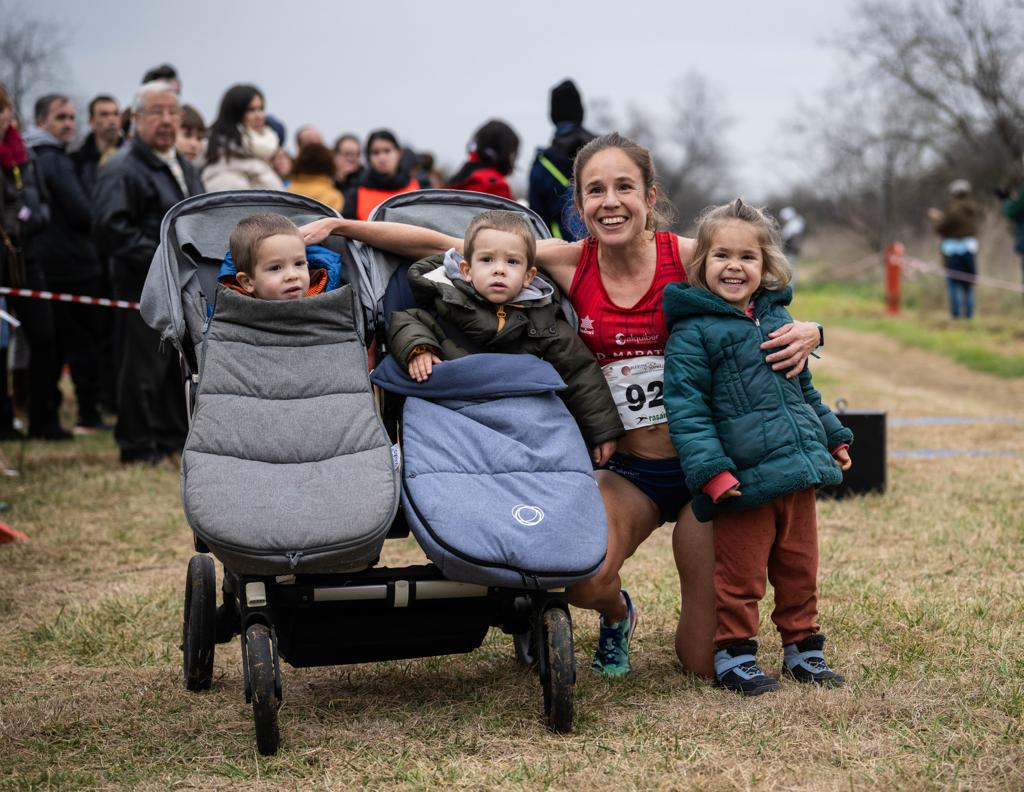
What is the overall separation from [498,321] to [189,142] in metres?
5.11

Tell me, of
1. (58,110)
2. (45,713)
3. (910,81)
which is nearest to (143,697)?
(45,713)

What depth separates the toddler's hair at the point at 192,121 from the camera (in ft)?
26.3

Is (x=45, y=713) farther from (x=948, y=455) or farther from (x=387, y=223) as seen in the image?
(x=948, y=455)

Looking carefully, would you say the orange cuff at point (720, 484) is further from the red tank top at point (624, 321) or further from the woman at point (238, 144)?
the woman at point (238, 144)

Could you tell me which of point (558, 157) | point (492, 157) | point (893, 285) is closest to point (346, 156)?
point (492, 157)

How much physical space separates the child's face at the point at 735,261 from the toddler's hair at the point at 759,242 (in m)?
0.02

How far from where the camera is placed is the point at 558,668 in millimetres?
3176

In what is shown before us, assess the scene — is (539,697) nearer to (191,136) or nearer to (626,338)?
(626,338)

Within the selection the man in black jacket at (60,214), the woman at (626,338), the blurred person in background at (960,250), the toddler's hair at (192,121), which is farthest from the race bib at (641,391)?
the blurred person in background at (960,250)

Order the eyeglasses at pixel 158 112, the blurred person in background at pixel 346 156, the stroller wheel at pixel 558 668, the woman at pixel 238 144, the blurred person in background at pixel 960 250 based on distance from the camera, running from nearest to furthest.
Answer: the stroller wheel at pixel 558 668 → the eyeglasses at pixel 158 112 → the woman at pixel 238 144 → the blurred person in background at pixel 346 156 → the blurred person in background at pixel 960 250

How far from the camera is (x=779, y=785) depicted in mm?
2861

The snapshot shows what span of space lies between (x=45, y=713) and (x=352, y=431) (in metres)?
1.25

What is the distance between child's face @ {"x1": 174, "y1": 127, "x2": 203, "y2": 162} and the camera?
799 cm

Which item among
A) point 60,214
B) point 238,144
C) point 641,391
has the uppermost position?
point 238,144
